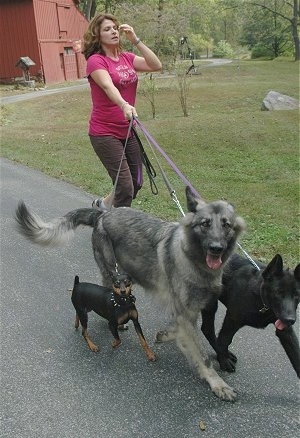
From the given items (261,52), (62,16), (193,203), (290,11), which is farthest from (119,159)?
(261,52)

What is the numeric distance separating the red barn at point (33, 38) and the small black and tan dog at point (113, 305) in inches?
1159

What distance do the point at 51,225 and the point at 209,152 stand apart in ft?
27.2

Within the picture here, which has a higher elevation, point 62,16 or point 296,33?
point 62,16

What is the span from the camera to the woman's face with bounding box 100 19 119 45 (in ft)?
15.1

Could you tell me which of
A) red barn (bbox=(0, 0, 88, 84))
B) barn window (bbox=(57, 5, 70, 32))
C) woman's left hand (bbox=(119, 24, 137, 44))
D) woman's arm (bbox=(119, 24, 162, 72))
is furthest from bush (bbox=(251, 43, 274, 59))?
woman's left hand (bbox=(119, 24, 137, 44))

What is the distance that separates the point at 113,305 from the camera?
11.9 feet

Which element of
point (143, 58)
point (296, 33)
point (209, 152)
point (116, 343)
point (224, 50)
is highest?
point (296, 33)

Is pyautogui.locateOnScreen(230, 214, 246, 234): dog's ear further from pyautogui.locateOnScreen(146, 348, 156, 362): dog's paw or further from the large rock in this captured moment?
the large rock

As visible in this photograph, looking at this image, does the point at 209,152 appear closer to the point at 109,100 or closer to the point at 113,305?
the point at 109,100

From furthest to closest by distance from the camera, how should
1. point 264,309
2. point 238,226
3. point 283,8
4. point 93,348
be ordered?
point 283,8
point 93,348
point 238,226
point 264,309

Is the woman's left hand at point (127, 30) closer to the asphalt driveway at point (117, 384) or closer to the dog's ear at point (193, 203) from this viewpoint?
the dog's ear at point (193, 203)

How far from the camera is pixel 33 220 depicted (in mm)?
4242

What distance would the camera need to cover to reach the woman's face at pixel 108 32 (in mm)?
4609

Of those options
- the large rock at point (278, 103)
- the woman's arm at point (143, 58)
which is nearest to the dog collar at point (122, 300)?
the woman's arm at point (143, 58)
